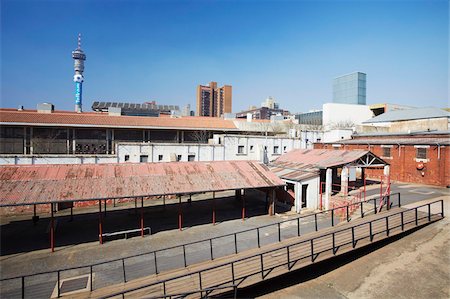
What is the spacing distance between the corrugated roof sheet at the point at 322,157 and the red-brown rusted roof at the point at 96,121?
1271 centimetres

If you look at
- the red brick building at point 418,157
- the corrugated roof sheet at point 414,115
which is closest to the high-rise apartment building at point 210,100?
the corrugated roof sheet at point 414,115

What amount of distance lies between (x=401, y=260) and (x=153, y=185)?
44.3 ft

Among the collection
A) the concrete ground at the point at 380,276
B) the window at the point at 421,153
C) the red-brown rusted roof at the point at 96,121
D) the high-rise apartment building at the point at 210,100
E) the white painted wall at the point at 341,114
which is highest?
the high-rise apartment building at the point at 210,100

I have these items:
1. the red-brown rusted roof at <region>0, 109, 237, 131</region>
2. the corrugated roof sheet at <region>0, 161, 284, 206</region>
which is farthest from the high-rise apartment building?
the corrugated roof sheet at <region>0, 161, 284, 206</region>

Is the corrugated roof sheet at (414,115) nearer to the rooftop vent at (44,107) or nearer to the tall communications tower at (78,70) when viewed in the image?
the rooftop vent at (44,107)

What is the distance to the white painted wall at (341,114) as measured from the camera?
185 feet

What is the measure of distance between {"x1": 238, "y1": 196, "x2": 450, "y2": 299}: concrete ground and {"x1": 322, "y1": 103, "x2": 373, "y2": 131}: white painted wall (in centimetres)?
4530

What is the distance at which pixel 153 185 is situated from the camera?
52.2ft

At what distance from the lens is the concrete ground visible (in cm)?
985

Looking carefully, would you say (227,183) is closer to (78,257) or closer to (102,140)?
(78,257)

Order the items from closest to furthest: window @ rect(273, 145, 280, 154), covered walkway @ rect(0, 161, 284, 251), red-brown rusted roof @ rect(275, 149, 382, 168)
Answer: covered walkway @ rect(0, 161, 284, 251), red-brown rusted roof @ rect(275, 149, 382, 168), window @ rect(273, 145, 280, 154)

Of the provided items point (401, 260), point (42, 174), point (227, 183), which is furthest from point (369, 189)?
point (42, 174)

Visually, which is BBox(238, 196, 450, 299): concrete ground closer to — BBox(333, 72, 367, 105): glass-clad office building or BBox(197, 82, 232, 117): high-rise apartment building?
BBox(333, 72, 367, 105): glass-clad office building

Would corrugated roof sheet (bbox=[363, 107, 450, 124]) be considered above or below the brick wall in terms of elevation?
above
